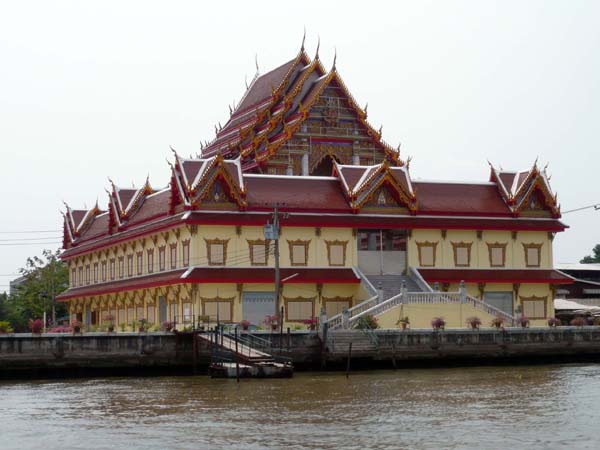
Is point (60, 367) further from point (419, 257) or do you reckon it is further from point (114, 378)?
point (419, 257)

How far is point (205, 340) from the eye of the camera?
51094mm

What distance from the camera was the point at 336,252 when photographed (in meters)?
61.4

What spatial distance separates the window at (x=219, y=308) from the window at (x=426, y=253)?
35.9ft

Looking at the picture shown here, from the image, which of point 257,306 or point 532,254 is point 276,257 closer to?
point 257,306

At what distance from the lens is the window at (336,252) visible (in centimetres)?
6116

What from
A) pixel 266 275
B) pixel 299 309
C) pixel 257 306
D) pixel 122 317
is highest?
pixel 266 275

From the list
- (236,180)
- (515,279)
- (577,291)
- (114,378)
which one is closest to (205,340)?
(114,378)

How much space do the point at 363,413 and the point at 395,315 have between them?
2237 cm

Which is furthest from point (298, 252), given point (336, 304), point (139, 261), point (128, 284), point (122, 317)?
point (122, 317)

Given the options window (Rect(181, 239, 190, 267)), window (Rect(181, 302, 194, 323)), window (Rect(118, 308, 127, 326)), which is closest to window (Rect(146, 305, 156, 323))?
window (Rect(118, 308, 127, 326))

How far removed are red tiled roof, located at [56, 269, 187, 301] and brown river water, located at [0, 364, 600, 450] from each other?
11.6 m

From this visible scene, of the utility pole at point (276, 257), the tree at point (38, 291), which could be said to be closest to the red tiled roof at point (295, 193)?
the utility pole at point (276, 257)

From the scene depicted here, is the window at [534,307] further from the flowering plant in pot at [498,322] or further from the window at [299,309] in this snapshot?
the window at [299,309]

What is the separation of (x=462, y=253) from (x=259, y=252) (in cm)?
1152
